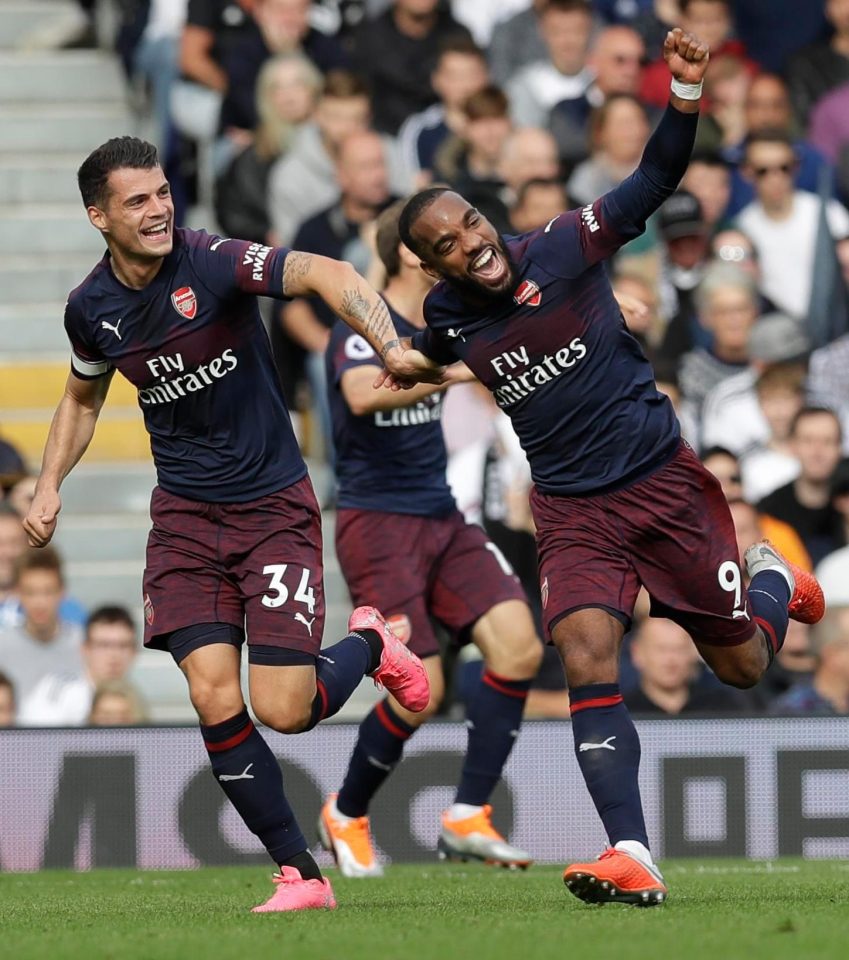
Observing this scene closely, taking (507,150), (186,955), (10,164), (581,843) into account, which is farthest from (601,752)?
(10,164)

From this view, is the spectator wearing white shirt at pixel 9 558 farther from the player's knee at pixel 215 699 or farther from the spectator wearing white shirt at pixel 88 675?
the player's knee at pixel 215 699

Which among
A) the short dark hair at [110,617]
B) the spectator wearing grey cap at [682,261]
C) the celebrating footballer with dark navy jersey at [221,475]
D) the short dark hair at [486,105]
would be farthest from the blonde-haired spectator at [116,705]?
the short dark hair at [486,105]

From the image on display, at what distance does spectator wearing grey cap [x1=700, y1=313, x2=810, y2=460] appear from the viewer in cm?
1203

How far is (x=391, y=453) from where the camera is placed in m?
8.90

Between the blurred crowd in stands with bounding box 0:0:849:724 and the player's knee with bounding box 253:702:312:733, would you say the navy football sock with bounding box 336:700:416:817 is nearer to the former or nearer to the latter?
the player's knee with bounding box 253:702:312:733

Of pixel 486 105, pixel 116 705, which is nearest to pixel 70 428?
pixel 116 705

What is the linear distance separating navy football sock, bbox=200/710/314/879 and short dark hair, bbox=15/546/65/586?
4.55m

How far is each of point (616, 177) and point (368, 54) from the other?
220cm

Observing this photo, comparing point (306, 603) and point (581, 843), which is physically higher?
point (306, 603)

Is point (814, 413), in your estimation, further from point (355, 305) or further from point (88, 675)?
point (355, 305)

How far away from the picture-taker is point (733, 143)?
45.6 ft

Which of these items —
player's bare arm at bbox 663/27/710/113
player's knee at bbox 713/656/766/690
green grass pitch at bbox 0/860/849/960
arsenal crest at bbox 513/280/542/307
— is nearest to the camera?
green grass pitch at bbox 0/860/849/960

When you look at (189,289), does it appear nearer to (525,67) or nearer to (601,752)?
(601,752)

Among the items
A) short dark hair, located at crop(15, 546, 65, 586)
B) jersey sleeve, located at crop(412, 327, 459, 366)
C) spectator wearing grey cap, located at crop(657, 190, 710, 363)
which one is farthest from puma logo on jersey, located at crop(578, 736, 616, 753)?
spectator wearing grey cap, located at crop(657, 190, 710, 363)
